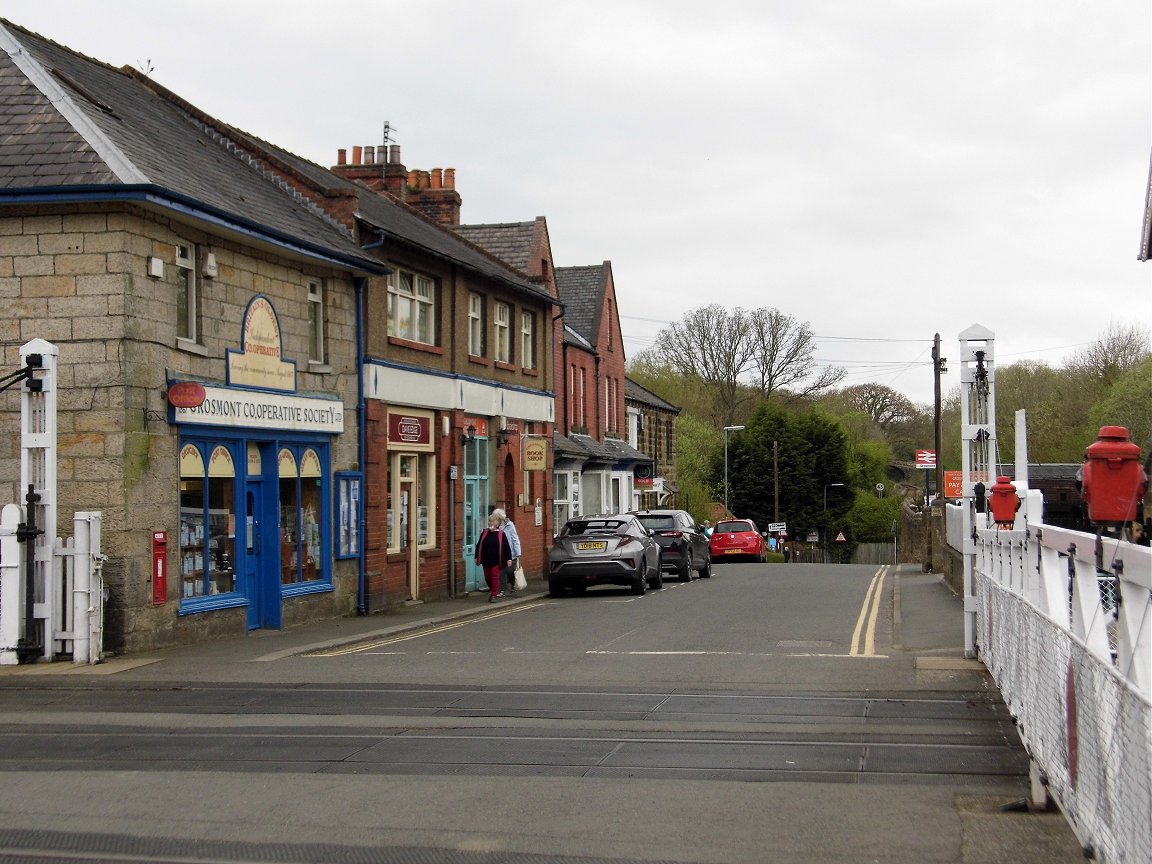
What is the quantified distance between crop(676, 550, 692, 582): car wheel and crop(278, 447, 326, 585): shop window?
39.9 feet

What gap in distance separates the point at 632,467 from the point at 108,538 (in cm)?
3360

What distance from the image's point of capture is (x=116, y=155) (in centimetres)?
1633

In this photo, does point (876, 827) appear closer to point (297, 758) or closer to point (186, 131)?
point (297, 758)

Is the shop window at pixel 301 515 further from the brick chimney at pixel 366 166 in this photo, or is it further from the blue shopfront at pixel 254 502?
the brick chimney at pixel 366 166

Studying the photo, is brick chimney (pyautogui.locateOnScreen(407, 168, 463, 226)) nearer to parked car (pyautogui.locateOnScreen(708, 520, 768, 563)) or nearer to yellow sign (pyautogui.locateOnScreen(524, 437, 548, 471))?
yellow sign (pyautogui.locateOnScreen(524, 437, 548, 471))

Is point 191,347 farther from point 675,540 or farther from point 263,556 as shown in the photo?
point 675,540

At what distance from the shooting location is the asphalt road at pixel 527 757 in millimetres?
6934

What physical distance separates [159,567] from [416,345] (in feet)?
31.1

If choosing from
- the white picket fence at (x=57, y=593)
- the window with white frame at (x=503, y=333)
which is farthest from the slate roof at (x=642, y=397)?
the white picket fence at (x=57, y=593)

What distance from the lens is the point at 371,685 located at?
13.2m

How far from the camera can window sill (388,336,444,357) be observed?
79.1 ft

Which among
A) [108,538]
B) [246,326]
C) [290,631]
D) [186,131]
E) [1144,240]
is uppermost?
[186,131]

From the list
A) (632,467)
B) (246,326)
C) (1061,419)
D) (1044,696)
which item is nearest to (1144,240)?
(246,326)

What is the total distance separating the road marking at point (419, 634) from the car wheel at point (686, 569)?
270 inches
